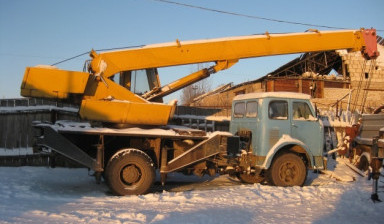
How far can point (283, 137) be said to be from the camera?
8.93m

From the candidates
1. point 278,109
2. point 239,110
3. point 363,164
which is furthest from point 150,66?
point 363,164

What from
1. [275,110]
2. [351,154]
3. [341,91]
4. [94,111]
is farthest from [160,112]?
[341,91]

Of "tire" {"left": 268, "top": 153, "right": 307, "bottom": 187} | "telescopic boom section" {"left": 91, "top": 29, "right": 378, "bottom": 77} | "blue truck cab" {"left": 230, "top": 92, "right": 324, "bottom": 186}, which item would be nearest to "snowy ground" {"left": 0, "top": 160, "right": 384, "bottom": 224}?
"tire" {"left": 268, "top": 153, "right": 307, "bottom": 187}

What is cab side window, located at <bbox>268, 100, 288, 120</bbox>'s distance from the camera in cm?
905

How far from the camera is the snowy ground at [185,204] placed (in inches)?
224

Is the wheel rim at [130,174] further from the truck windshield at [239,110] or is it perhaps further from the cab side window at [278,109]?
the cab side window at [278,109]

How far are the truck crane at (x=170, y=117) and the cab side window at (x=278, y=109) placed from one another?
0.09ft

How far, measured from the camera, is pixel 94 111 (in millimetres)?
7949

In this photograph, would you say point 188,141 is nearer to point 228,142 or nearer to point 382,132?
point 228,142

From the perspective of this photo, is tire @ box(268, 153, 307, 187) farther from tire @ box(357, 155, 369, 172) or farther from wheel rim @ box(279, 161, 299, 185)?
tire @ box(357, 155, 369, 172)

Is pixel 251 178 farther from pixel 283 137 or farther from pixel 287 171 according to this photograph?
pixel 283 137

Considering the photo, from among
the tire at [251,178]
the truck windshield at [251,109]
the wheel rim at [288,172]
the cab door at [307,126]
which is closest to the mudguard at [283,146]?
the cab door at [307,126]

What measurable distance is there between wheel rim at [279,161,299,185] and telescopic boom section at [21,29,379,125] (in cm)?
300

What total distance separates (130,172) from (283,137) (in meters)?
3.91
